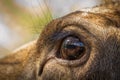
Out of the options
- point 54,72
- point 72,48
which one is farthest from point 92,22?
point 54,72

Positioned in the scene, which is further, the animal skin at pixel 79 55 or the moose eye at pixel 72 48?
the moose eye at pixel 72 48

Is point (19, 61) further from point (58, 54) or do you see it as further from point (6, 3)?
point (6, 3)

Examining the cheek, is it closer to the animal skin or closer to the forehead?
the animal skin

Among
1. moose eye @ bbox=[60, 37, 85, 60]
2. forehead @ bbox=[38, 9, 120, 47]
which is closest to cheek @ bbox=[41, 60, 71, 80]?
moose eye @ bbox=[60, 37, 85, 60]

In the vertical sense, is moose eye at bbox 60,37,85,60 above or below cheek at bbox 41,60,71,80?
above

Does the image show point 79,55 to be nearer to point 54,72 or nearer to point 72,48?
point 72,48

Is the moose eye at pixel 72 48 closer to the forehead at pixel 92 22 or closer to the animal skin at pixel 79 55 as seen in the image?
the animal skin at pixel 79 55

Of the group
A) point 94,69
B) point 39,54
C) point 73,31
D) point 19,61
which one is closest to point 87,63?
point 94,69

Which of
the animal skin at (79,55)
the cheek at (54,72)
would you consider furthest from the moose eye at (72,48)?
the cheek at (54,72)
